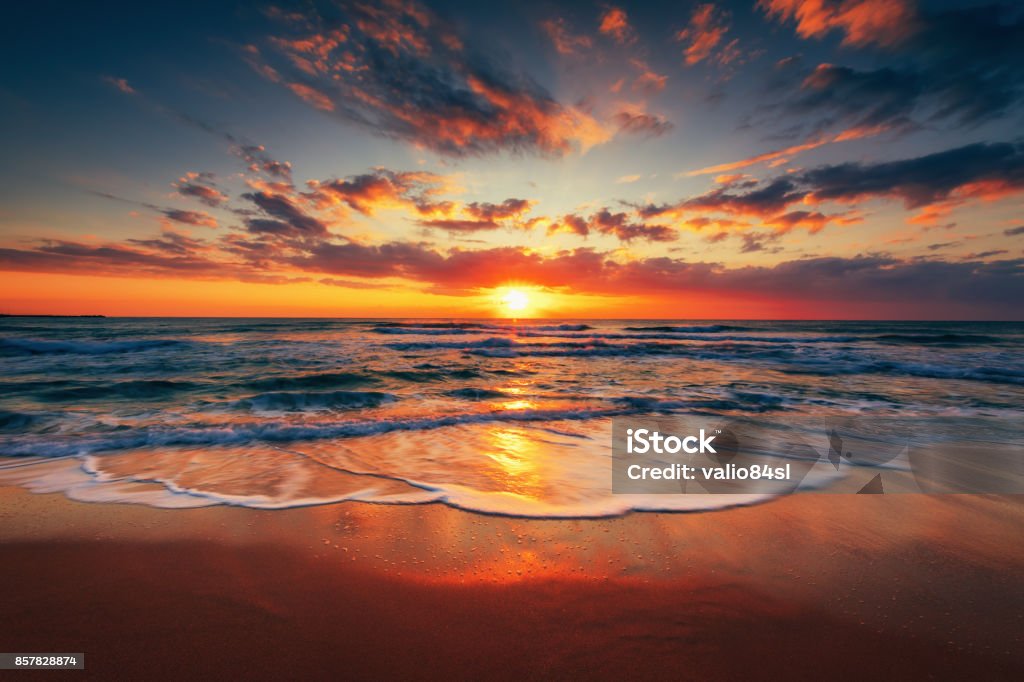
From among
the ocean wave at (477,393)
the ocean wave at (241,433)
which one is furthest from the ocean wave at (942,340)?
the ocean wave at (241,433)

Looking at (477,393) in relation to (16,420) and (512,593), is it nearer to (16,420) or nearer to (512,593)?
(512,593)

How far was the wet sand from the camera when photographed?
2.00 meters

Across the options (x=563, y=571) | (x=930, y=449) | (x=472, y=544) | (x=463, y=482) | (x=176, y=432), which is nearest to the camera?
(x=563, y=571)

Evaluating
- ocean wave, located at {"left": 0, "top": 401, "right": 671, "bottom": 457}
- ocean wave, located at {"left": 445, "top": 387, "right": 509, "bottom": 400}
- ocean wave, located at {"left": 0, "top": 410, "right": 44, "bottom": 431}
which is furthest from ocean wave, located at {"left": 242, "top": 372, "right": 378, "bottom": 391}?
ocean wave, located at {"left": 0, "top": 401, "right": 671, "bottom": 457}

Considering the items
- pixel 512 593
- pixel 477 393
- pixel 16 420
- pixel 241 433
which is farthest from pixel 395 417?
pixel 16 420

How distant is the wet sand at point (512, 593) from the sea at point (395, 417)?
49 cm

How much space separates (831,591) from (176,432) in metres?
8.06

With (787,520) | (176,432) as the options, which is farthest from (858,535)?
(176,432)

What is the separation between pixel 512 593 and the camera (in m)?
2.52

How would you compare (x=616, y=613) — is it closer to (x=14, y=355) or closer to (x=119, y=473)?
(x=119, y=473)

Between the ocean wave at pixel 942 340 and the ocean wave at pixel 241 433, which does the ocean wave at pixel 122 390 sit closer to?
the ocean wave at pixel 241 433

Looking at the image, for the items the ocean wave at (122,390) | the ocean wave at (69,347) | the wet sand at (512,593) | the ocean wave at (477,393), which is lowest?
the ocean wave at (477,393)

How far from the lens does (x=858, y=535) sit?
3.22 metres

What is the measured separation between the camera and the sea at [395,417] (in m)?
4.12
